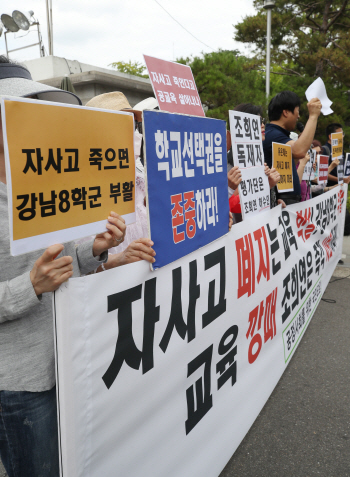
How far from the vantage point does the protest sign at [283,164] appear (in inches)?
112

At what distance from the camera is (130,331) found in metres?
1.27

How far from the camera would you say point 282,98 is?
3193 mm

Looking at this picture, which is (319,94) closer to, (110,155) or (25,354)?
(110,155)

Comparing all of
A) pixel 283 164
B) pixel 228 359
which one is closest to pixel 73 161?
pixel 228 359

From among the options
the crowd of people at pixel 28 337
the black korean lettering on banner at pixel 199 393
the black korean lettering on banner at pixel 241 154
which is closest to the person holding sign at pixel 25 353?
the crowd of people at pixel 28 337

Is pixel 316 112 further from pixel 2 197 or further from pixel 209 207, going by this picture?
pixel 2 197

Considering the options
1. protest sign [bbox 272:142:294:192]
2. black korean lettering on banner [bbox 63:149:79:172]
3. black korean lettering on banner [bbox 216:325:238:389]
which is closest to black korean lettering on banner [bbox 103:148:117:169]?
black korean lettering on banner [bbox 63:149:79:172]

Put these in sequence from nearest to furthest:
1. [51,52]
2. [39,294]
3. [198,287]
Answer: [39,294] < [198,287] < [51,52]

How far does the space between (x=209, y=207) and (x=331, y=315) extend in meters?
2.91

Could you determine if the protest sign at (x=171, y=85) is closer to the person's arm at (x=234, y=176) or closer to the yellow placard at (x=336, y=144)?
the person's arm at (x=234, y=176)

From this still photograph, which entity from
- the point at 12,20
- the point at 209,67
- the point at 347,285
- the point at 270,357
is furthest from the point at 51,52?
the point at 270,357

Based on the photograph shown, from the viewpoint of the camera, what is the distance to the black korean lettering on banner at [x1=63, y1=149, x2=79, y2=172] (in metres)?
1.04

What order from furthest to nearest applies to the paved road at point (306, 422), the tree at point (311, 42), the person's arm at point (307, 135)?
the tree at point (311, 42) → the person's arm at point (307, 135) → the paved road at point (306, 422)

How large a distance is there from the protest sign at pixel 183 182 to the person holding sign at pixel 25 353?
21 cm
